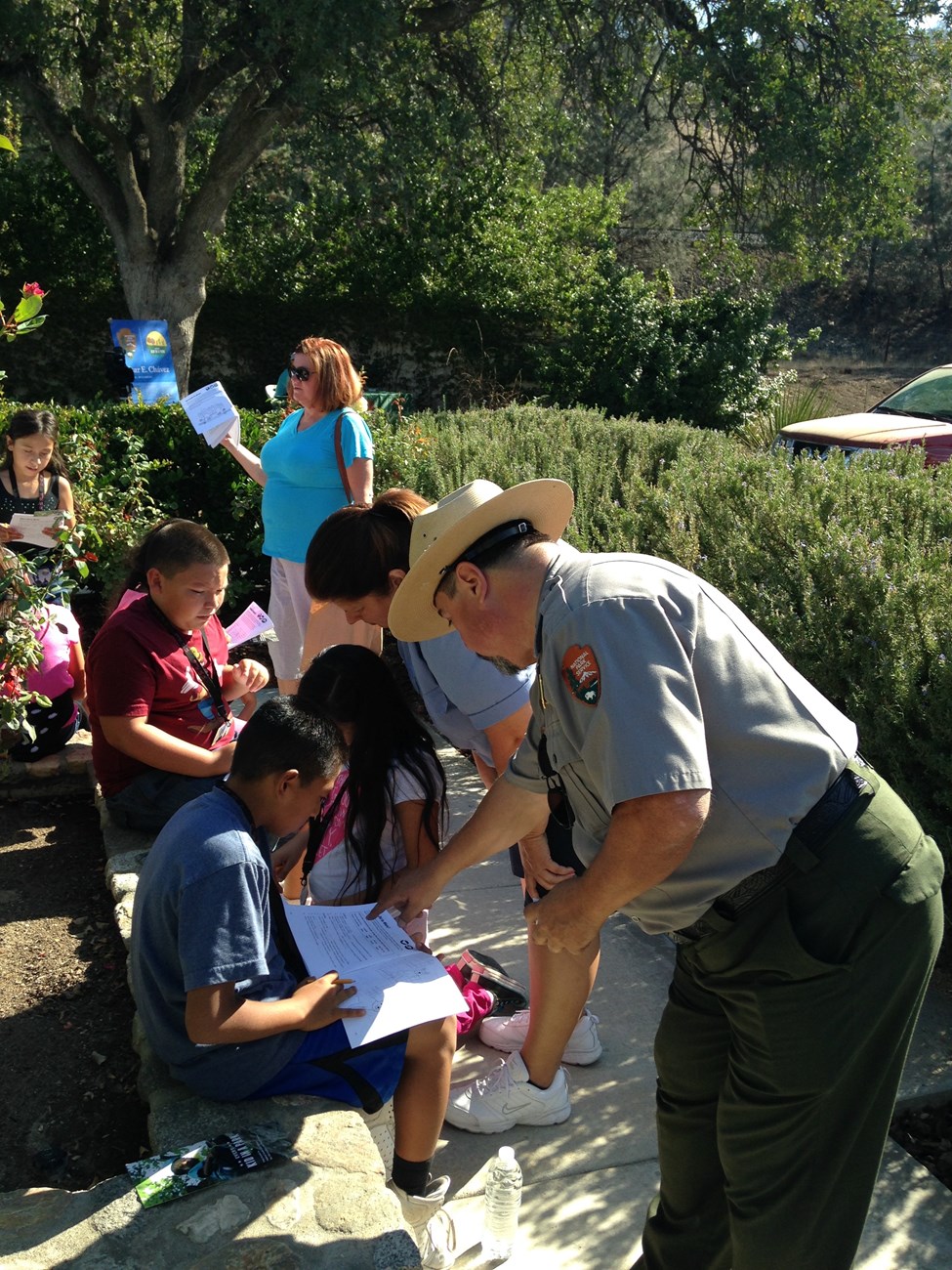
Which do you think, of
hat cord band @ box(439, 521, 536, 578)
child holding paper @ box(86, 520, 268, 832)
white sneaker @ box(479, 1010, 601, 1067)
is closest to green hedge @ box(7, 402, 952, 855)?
white sneaker @ box(479, 1010, 601, 1067)

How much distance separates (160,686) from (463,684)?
1.29 m

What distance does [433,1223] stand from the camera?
258 centimetres

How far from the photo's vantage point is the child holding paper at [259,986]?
2375 millimetres

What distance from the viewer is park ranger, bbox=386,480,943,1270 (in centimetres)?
189

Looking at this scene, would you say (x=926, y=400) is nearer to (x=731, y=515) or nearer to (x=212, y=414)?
(x=731, y=515)

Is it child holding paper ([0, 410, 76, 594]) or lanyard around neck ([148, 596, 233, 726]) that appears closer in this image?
lanyard around neck ([148, 596, 233, 726])

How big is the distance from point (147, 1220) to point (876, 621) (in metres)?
2.68

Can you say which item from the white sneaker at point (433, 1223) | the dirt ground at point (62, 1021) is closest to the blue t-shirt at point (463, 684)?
the white sneaker at point (433, 1223)

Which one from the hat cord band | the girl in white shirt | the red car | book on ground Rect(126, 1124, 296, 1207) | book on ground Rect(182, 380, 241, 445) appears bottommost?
book on ground Rect(126, 1124, 296, 1207)

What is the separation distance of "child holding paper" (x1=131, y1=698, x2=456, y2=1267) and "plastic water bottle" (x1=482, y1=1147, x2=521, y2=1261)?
→ 0.37 feet

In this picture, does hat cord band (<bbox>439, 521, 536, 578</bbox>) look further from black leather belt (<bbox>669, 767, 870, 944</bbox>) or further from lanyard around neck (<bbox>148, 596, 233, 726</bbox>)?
lanyard around neck (<bbox>148, 596, 233, 726</bbox>)

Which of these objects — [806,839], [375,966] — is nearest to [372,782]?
[375,966]

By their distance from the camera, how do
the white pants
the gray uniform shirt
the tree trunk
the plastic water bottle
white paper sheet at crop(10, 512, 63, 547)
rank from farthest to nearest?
1. the tree trunk
2. the white pants
3. white paper sheet at crop(10, 512, 63, 547)
4. the plastic water bottle
5. the gray uniform shirt

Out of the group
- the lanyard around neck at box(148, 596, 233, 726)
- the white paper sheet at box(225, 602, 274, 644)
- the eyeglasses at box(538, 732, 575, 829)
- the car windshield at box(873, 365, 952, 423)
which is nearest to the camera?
the eyeglasses at box(538, 732, 575, 829)
